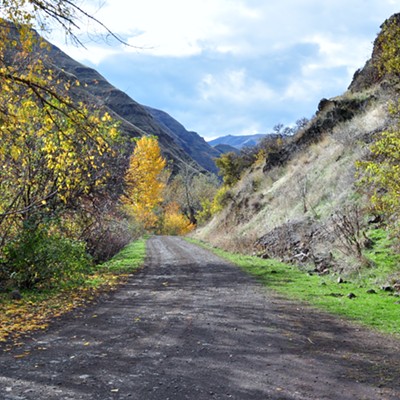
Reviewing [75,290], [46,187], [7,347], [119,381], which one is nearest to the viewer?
[119,381]

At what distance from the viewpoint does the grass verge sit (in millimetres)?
7266

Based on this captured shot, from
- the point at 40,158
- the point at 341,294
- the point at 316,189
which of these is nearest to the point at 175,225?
the point at 316,189

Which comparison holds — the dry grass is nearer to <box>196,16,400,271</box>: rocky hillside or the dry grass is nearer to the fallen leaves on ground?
<box>196,16,400,271</box>: rocky hillside

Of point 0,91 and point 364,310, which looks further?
point 364,310

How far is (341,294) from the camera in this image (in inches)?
386

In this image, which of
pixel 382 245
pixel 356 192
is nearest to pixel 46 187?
pixel 382 245

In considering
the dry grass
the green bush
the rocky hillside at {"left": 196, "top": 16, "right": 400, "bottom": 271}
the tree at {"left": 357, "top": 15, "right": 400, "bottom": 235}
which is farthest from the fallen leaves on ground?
the dry grass

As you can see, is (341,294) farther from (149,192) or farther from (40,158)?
(149,192)

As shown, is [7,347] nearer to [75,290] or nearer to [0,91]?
[0,91]

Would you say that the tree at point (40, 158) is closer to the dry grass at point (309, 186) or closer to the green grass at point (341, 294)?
the green grass at point (341, 294)

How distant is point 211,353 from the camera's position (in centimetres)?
547

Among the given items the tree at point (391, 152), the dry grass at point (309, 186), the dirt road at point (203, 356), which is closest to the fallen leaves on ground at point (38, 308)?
the dirt road at point (203, 356)

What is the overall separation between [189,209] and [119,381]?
2744 inches

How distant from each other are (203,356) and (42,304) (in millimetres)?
5653
